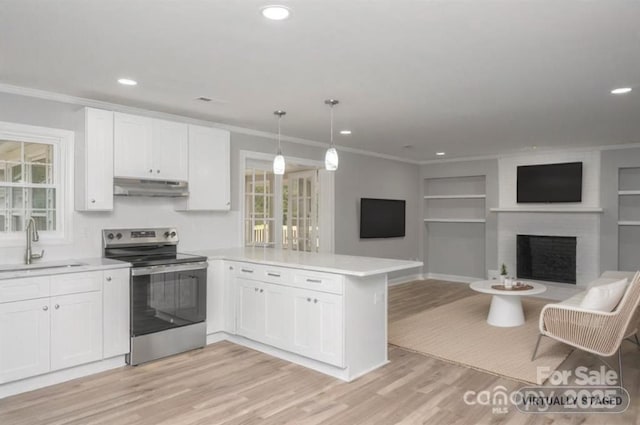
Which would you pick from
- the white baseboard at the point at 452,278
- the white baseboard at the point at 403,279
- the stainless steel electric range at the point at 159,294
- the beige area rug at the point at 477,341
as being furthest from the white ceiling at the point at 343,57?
the white baseboard at the point at 452,278

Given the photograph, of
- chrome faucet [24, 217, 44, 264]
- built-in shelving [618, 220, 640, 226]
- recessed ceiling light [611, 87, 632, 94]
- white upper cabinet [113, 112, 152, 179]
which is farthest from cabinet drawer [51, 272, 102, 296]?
built-in shelving [618, 220, 640, 226]

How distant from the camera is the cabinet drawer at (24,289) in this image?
3.15 metres

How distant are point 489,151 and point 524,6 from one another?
5.48 meters

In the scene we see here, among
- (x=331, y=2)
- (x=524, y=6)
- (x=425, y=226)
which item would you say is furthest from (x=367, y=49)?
(x=425, y=226)

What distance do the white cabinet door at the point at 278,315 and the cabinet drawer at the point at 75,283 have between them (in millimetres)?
1460

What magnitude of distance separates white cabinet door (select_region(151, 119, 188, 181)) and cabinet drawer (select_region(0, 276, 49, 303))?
1423mm

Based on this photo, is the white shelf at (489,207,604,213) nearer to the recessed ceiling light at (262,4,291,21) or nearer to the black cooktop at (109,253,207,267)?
the black cooktop at (109,253,207,267)

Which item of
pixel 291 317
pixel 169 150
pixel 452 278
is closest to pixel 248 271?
pixel 291 317

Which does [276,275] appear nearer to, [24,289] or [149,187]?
[149,187]

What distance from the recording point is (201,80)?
3436 millimetres

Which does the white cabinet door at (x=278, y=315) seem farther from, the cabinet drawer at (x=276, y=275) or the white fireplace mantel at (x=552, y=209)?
the white fireplace mantel at (x=552, y=209)

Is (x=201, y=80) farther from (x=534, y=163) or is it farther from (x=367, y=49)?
(x=534, y=163)

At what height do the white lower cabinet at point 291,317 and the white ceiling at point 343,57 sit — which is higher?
the white ceiling at point 343,57

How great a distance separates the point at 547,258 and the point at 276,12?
6.74m
